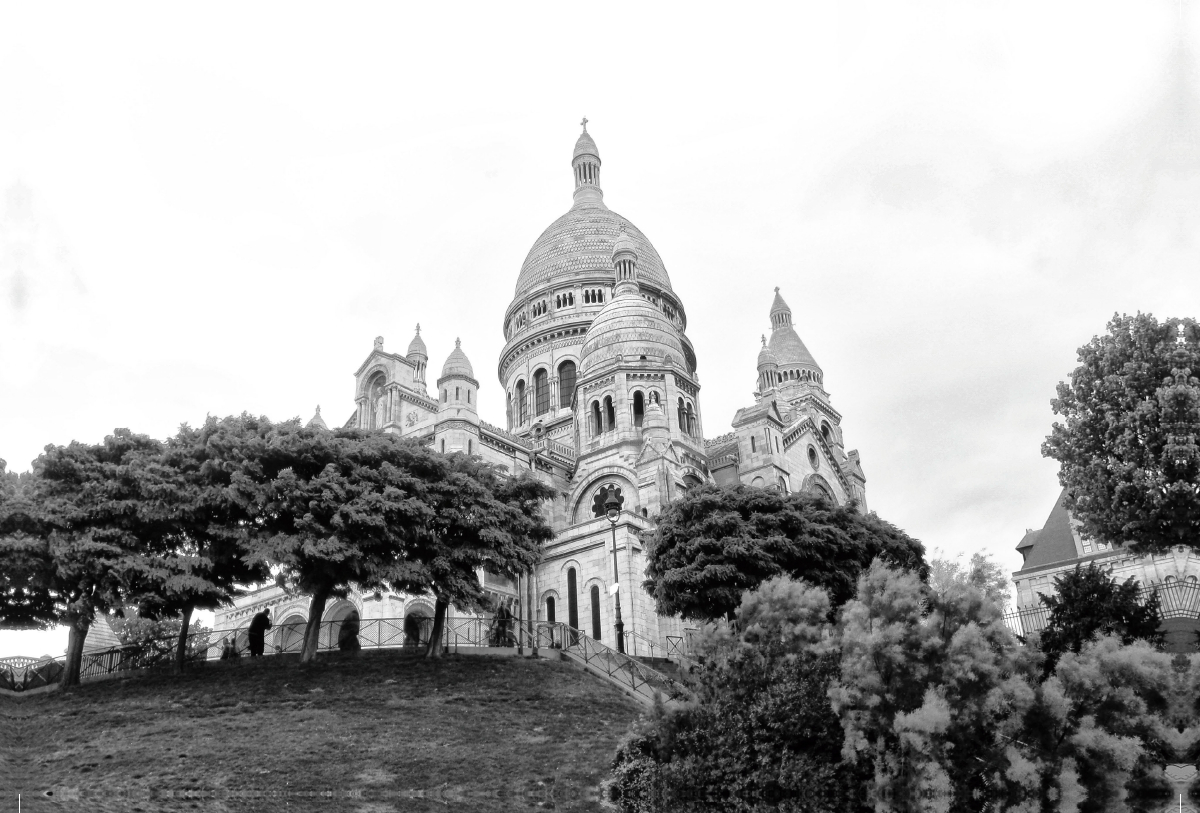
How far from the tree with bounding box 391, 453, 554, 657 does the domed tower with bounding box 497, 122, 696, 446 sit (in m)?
26.9

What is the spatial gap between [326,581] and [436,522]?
3854mm

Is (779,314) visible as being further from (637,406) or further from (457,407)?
(457,407)

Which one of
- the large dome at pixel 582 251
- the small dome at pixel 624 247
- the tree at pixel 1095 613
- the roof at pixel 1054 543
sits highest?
the large dome at pixel 582 251

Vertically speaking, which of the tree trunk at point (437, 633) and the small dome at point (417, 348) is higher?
the small dome at point (417, 348)

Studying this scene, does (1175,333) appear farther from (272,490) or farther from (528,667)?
(272,490)

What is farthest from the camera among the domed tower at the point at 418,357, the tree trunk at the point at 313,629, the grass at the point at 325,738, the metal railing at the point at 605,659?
the domed tower at the point at 418,357

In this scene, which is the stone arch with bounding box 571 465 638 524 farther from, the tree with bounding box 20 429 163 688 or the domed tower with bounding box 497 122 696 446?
the tree with bounding box 20 429 163 688

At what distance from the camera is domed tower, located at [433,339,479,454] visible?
164 ft

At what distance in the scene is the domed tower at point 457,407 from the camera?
1971 inches

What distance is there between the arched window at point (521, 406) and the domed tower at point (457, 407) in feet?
47.6

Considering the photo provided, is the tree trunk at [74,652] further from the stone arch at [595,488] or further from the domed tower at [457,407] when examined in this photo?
the stone arch at [595,488]

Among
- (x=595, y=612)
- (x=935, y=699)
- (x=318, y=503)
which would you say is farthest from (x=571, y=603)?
(x=935, y=699)

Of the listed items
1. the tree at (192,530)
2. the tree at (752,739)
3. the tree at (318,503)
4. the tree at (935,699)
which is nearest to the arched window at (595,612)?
the tree at (318,503)

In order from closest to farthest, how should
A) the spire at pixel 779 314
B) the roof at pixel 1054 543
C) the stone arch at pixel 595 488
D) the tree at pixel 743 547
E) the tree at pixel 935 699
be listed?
1. the tree at pixel 935 699
2. the tree at pixel 743 547
3. the roof at pixel 1054 543
4. the stone arch at pixel 595 488
5. the spire at pixel 779 314
